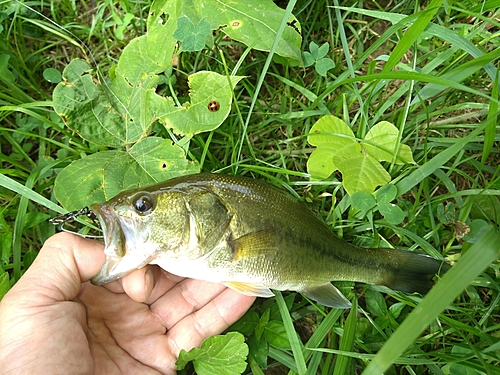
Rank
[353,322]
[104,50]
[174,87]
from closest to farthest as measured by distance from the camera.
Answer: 1. [353,322]
2. [174,87]
3. [104,50]

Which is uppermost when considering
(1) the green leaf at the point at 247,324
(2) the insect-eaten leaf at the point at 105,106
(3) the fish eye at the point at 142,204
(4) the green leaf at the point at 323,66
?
(4) the green leaf at the point at 323,66

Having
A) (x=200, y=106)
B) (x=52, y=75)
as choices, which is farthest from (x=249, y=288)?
(x=52, y=75)

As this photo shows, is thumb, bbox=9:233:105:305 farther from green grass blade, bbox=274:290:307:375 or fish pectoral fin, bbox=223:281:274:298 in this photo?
green grass blade, bbox=274:290:307:375

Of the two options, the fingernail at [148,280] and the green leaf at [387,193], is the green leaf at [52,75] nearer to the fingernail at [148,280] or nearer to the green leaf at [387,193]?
the fingernail at [148,280]

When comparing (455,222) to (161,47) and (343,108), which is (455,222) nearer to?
(343,108)

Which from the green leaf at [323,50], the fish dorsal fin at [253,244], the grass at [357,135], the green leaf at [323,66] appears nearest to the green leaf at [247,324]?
the grass at [357,135]

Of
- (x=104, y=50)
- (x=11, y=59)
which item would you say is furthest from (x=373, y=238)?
(x=11, y=59)

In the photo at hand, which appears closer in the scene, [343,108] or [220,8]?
[220,8]

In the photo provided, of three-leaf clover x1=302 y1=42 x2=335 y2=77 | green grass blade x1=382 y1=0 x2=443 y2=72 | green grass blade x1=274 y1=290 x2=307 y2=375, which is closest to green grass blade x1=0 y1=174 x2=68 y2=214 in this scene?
green grass blade x1=274 y1=290 x2=307 y2=375
